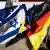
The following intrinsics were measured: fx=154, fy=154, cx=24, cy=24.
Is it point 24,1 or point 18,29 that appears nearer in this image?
point 18,29

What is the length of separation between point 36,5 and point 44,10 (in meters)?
0.12

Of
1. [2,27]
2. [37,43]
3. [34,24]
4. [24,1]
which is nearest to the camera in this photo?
[37,43]

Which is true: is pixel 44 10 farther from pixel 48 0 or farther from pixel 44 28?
pixel 44 28

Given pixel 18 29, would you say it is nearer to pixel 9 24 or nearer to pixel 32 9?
pixel 9 24

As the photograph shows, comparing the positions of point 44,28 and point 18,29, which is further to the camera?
point 18,29

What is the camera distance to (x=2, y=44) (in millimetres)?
1332

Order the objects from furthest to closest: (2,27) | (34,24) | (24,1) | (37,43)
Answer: (24,1)
(2,27)
(34,24)
(37,43)

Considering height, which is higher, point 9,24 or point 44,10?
point 44,10

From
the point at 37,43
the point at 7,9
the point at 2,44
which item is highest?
the point at 7,9

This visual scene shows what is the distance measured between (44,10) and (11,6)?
30 cm

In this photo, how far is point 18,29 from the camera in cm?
135

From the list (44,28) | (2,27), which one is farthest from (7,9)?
(44,28)

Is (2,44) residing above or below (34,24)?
below

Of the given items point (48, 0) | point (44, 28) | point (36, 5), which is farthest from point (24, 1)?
point (44, 28)
